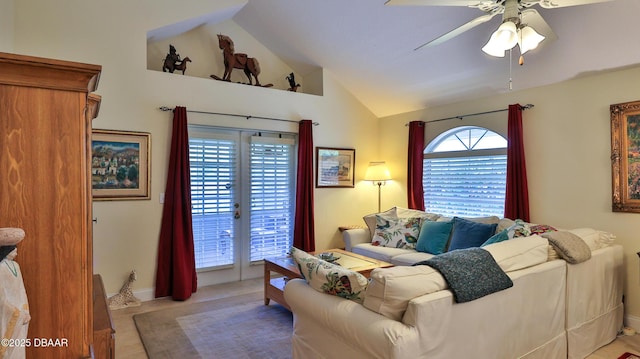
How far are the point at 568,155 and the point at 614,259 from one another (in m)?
1.17

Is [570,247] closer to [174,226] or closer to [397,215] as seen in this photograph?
[397,215]

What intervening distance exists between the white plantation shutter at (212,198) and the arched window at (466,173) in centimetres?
273

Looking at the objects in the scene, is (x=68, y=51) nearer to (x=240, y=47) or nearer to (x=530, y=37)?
(x=240, y=47)

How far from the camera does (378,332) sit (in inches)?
67.6

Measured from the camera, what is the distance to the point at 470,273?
6.52ft

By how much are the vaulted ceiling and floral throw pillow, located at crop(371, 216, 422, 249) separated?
1683mm

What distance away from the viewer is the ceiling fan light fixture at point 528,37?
7.37 ft

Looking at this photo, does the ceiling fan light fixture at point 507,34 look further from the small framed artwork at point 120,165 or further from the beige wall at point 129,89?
the small framed artwork at point 120,165

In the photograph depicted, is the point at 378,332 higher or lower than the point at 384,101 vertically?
lower

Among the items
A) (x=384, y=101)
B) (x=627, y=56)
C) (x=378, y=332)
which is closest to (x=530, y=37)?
(x=627, y=56)

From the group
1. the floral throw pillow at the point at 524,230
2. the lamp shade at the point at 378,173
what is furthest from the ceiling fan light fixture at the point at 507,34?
the lamp shade at the point at 378,173

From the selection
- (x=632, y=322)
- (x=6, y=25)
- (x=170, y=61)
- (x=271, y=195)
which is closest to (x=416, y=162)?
(x=271, y=195)

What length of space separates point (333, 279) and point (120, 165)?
9.70 ft

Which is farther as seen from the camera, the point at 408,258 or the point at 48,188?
the point at 408,258
